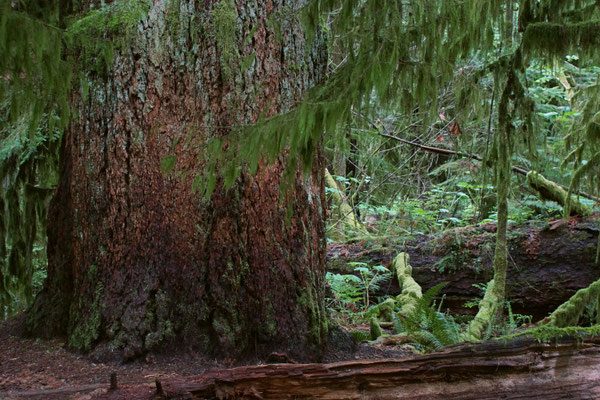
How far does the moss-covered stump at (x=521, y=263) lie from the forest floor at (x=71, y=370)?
157 inches

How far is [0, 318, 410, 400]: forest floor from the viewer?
2906 mm

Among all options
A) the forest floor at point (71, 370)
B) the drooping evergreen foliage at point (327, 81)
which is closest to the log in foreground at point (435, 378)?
the forest floor at point (71, 370)

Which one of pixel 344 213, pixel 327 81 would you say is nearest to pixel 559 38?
pixel 327 81

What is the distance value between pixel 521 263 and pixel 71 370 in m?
5.98

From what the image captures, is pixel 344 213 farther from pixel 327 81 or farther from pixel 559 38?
pixel 327 81

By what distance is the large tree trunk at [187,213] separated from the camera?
356 cm

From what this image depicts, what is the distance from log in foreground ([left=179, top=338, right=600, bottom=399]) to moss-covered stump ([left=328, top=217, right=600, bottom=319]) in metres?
4.27

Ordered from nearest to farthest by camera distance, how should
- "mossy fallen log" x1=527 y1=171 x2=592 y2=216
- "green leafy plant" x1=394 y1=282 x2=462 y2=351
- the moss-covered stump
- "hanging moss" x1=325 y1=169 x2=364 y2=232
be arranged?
1. "green leafy plant" x1=394 y1=282 x2=462 y2=351
2. the moss-covered stump
3. "mossy fallen log" x1=527 y1=171 x2=592 y2=216
4. "hanging moss" x1=325 y1=169 x2=364 y2=232

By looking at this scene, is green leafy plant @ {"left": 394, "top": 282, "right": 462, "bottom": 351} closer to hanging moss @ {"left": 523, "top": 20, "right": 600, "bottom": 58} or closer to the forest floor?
the forest floor

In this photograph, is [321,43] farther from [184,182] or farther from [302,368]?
[302,368]

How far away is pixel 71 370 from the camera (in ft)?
10.9

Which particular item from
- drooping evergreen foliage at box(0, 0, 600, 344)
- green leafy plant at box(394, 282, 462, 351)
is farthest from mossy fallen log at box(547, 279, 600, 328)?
drooping evergreen foliage at box(0, 0, 600, 344)

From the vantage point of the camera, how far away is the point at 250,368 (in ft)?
9.45

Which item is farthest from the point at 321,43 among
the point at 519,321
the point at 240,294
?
the point at 519,321
